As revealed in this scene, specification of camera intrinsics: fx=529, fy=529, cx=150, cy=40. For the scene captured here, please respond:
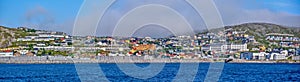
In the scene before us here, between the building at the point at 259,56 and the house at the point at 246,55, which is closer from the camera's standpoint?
the building at the point at 259,56

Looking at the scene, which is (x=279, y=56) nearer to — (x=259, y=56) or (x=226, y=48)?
(x=259, y=56)

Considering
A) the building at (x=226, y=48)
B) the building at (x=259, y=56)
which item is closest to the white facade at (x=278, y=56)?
the building at (x=259, y=56)

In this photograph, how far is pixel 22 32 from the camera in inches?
7352

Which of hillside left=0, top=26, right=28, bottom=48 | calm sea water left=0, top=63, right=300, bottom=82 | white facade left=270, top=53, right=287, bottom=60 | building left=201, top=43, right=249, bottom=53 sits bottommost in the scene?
white facade left=270, top=53, right=287, bottom=60

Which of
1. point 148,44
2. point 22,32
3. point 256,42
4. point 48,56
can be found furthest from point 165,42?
point 22,32

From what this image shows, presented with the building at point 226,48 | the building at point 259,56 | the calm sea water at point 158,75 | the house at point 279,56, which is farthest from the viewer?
the building at point 226,48

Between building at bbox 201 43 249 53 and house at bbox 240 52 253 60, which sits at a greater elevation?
building at bbox 201 43 249 53

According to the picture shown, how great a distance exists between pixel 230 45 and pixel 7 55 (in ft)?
228

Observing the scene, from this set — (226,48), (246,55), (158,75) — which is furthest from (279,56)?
(158,75)

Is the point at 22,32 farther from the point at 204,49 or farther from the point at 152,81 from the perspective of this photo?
the point at 152,81

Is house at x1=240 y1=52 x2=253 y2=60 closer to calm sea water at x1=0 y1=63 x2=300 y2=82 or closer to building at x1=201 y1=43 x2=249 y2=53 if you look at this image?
building at x1=201 y1=43 x2=249 y2=53

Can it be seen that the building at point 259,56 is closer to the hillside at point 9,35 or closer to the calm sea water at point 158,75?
the hillside at point 9,35

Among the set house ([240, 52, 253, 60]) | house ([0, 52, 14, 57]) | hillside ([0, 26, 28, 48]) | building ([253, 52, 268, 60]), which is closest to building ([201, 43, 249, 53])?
house ([240, 52, 253, 60])

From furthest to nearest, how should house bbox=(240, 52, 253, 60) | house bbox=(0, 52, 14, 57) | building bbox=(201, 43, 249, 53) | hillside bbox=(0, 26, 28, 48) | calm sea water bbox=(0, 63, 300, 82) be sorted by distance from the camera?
hillside bbox=(0, 26, 28, 48) → building bbox=(201, 43, 249, 53) → house bbox=(240, 52, 253, 60) → house bbox=(0, 52, 14, 57) → calm sea water bbox=(0, 63, 300, 82)
